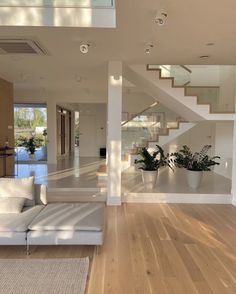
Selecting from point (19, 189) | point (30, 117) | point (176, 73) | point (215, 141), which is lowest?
point (19, 189)

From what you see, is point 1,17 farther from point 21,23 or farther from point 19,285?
point 19,285

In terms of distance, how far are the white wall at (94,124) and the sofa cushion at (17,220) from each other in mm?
9337

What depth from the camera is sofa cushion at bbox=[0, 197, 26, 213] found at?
330 centimetres

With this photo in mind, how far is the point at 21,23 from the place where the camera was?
3.21 meters

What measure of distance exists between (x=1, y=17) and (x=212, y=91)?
165 inches

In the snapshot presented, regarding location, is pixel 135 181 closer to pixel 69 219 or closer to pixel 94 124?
pixel 69 219

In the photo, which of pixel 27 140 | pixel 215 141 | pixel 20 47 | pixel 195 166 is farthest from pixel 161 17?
pixel 27 140

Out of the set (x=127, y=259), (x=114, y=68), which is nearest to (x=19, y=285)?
(x=127, y=259)

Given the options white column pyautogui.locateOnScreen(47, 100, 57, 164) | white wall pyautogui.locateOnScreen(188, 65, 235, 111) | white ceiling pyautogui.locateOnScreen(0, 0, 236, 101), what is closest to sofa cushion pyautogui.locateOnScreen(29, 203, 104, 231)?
white ceiling pyautogui.locateOnScreen(0, 0, 236, 101)

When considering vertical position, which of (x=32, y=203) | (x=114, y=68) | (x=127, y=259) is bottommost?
(x=127, y=259)

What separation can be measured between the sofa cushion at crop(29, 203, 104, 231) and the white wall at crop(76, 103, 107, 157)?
9240mm

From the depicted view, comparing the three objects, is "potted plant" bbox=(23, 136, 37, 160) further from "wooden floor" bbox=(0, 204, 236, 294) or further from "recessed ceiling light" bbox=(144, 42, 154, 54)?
"recessed ceiling light" bbox=(144, 42, 154, 54)

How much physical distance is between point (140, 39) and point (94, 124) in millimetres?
9136

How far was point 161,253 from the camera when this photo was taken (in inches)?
121
